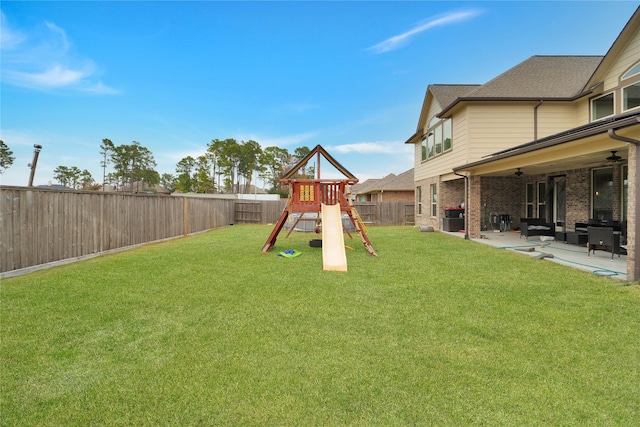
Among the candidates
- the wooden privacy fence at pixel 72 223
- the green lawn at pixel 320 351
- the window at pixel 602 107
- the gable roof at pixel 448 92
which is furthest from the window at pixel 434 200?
the wooden privacy fence at pixel 72 223

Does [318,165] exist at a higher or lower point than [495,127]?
lower

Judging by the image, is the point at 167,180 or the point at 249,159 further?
the point at 167,180

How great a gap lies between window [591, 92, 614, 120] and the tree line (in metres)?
37.1

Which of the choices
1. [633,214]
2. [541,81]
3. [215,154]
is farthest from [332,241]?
[215,154]

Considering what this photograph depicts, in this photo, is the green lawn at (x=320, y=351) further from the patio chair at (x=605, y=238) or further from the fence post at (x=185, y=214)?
the fence post at (x=185, y=214)

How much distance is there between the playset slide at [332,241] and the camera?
6748 mm

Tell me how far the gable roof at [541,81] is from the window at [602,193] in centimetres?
328

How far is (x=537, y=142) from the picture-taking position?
849cm

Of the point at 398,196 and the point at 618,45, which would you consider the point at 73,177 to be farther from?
the point at 618,45

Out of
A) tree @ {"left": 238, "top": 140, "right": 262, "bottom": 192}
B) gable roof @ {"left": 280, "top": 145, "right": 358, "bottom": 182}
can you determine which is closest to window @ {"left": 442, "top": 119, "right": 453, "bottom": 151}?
gable roof @ {"left": 280, "top": 145, "right": 358, "bottom": 182}

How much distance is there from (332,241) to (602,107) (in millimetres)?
11094

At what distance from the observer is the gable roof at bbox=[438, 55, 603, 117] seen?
11617 mm

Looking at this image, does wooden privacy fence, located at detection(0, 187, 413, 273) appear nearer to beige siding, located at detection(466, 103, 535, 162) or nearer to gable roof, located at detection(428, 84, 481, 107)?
beige siding, located at detection(466, 103, 535, 162)

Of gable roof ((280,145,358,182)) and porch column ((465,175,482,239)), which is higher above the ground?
gable roof ((280,145,358,182))
